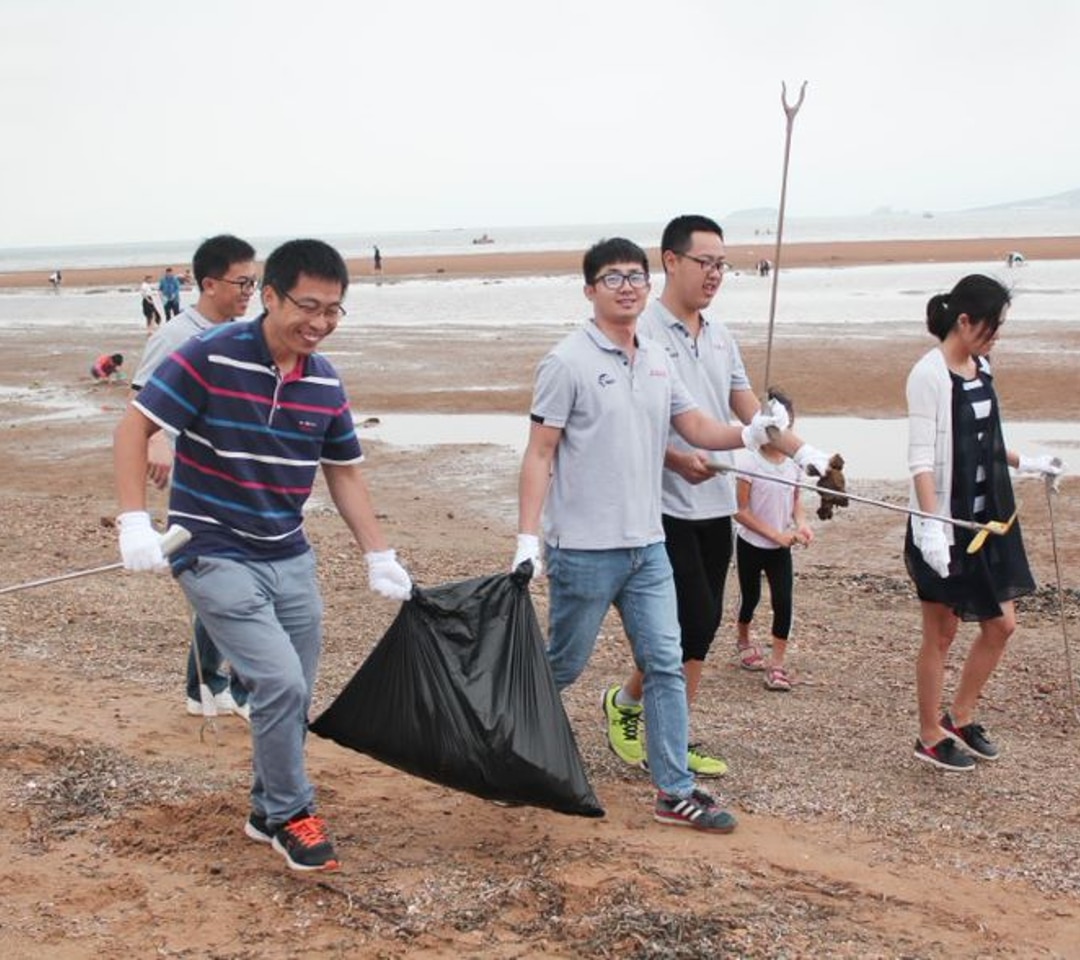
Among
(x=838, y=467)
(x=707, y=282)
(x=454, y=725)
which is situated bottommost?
(x=454, y=725)

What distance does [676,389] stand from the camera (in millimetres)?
4676

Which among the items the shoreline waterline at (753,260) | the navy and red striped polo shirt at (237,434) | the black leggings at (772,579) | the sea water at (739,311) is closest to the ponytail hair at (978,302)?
the black leggings at (772,579)

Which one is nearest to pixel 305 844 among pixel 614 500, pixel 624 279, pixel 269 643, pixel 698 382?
pixel 269 643

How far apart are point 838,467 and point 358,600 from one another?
12.2 ft

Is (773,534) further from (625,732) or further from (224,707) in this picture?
(224,707)

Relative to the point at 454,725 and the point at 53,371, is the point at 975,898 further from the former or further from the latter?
the point at 53,371

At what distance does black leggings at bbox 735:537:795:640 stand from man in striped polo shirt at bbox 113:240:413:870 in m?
2.88

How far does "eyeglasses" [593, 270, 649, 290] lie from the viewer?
173 inches

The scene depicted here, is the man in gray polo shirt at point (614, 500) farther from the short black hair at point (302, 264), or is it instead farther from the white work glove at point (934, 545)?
the white work glove at point (934, 545)

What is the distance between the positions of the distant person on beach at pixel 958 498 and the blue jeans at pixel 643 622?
3.49ft

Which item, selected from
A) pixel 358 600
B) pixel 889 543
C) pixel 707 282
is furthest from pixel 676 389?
pixel 889 543

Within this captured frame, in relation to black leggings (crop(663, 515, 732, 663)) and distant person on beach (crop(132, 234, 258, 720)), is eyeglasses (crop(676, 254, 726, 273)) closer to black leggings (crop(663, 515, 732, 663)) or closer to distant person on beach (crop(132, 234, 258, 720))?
black leggings (crop(663, 515, 732, 663))

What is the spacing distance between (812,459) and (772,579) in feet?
5.87

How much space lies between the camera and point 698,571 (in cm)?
487
